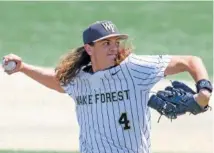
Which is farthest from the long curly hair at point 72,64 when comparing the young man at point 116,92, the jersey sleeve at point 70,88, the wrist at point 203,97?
the wrist at point 203,97

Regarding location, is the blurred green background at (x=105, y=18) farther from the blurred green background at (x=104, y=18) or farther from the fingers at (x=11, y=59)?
the fingers at (x=11, y=59)

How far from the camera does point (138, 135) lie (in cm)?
590

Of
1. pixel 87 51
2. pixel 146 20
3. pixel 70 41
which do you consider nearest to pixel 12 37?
pixel 70 41

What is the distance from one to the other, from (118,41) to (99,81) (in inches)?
12.2

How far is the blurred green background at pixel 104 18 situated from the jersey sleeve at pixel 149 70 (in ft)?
26.9

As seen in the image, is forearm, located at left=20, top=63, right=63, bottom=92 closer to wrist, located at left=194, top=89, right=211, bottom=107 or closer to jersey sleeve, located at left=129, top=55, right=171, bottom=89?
jersey sleeve, located at left=129, top=55, right=171, bottom=89

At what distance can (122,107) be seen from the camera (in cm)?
590

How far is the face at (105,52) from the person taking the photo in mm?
5898

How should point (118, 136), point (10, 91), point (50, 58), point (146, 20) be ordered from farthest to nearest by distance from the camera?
point (146, 20), point (50, 58), point (10, 91), point (118, 136)

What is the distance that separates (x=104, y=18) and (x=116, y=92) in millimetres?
10359

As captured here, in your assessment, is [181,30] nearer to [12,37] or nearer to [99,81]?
[12,37]

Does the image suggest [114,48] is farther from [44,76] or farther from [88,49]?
[44,76]

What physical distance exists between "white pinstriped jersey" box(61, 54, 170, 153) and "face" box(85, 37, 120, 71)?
0.17 ft

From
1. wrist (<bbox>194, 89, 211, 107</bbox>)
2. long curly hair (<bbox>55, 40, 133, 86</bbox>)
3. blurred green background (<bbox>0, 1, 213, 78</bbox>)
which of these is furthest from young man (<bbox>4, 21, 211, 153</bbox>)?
blurred green background (<bbox>0, 1, 213, 78</bbox>)
